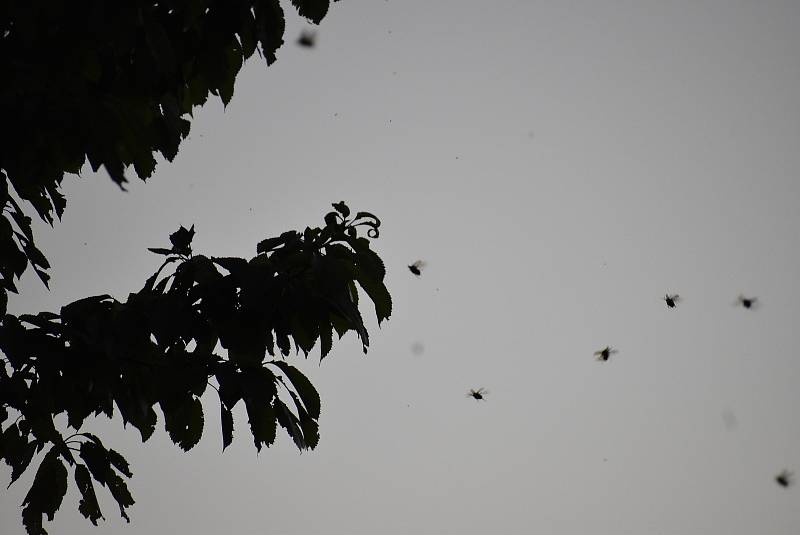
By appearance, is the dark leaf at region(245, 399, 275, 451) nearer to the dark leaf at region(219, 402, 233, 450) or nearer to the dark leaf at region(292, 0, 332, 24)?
the dark leaf at region(219, 402, 233, 450)

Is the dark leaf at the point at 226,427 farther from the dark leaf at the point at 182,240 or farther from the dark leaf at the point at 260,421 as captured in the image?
the dark leaf at the point at 182,240

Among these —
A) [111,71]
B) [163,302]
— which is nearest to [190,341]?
[163,302]

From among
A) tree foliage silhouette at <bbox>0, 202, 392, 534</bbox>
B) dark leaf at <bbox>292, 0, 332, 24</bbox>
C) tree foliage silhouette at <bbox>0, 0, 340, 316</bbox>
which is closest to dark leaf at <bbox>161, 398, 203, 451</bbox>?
tree foliage silhouette at <bbox>0, 202, 392, 534</bbox>

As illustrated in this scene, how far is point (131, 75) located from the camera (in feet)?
6.39

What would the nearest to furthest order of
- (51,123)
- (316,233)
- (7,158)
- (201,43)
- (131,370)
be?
(51,123)
(7,158)
(201,43)
(316,233)
(131,370)

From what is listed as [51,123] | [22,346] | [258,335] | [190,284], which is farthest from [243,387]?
[51,123]

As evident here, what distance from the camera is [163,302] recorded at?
204 cm

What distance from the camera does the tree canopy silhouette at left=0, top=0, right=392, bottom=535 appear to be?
1650 mm

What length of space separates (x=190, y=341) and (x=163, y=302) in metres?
0.19

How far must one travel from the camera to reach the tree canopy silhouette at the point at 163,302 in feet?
5.41

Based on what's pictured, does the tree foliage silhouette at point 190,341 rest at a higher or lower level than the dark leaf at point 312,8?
lower

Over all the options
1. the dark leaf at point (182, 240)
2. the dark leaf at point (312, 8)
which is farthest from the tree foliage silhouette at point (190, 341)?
the dark leaf at point (312, 8)

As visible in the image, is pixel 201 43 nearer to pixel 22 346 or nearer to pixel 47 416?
pixel 22 346

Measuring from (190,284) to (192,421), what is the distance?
42 centimetres
